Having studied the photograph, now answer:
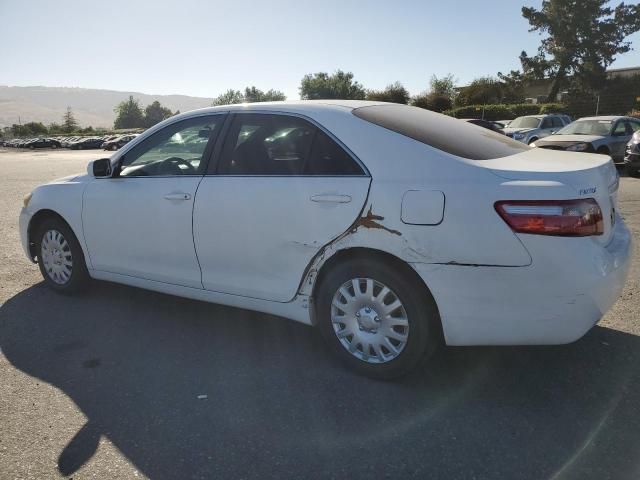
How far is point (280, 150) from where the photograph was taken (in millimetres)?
3529

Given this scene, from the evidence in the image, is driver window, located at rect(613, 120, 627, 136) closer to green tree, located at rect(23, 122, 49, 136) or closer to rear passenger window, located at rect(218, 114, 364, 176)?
rear passenger window, located at rect(218, 114, 364, 176)

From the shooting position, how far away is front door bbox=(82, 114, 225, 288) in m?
3.84

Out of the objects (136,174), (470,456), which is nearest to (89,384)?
(136,174)

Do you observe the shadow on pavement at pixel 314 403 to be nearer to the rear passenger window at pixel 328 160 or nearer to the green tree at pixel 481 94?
the rear passenger window at pixel 328 160

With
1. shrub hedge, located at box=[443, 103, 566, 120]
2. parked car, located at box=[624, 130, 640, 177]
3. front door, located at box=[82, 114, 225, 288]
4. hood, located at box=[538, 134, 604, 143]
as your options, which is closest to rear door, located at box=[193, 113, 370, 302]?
front door, located at box=[82, 114, 225, 288]

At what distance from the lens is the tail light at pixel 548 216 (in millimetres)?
2652

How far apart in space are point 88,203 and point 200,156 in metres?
1.19

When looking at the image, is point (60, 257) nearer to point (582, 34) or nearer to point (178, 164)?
point (178, 164)

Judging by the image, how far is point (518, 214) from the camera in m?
2.68

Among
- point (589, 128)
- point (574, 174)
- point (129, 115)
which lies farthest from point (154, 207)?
point (129, 115)

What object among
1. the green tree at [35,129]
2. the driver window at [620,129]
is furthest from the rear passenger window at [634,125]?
the green tree at [35,129]

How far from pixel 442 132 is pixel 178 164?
6.39 ft

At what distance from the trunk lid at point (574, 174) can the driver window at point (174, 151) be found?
1968mm

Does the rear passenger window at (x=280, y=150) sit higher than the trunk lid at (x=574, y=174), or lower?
higher
